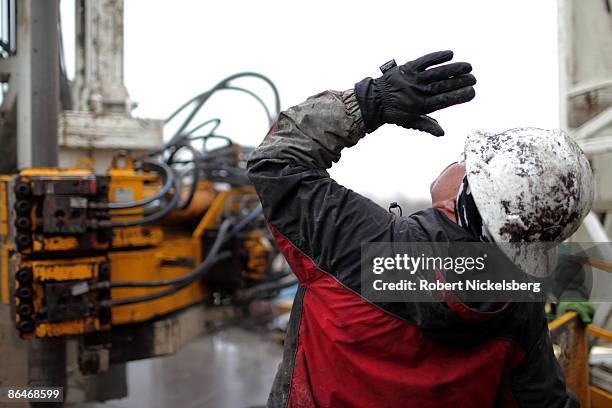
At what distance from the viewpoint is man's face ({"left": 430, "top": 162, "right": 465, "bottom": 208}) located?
1206 millimetres

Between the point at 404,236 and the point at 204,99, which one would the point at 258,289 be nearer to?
the point at 204,99

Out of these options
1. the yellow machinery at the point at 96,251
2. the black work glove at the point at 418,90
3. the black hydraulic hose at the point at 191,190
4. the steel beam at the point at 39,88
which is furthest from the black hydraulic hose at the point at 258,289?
the black work glove at the point at 418,90

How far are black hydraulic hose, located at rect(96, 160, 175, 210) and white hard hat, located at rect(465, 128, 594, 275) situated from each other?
245 centimetres

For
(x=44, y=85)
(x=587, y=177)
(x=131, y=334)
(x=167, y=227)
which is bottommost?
(x=131, y=334)

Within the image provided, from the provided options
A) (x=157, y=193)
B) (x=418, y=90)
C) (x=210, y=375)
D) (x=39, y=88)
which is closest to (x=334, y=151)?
(x=418, y=90)

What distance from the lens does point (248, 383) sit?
14.8ft

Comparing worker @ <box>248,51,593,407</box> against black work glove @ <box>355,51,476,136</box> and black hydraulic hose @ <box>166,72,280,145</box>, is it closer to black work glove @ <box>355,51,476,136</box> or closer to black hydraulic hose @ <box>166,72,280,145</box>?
black work glove @ <box>355,51,476,136</box>

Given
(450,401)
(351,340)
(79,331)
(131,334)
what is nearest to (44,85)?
(79,331)

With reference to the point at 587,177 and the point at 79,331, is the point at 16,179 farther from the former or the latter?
the point at 587,177

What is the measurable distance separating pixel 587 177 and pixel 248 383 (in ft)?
13.3

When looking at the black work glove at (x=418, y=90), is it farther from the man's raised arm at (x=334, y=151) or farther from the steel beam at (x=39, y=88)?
the steel beam at (x=39, y=88)

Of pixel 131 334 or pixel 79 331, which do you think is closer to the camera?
pixel 79 331

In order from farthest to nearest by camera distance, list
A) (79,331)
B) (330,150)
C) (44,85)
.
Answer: (44,85) → (79,331) → (330,150)

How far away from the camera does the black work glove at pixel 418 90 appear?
121 cm
